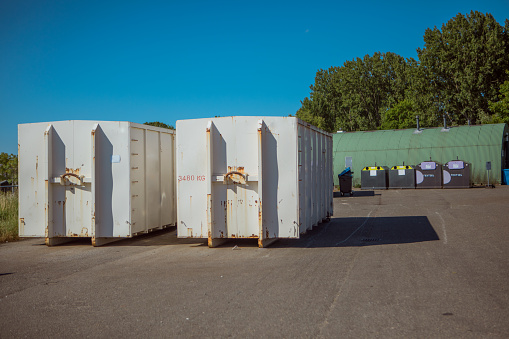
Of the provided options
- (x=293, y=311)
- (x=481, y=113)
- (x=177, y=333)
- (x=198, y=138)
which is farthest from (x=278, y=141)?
(x=481, y=113)

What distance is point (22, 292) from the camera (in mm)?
5805

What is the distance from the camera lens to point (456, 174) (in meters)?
27.2

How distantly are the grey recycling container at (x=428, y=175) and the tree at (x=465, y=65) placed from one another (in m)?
23.6

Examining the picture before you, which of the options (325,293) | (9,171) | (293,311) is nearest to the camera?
(293,311)

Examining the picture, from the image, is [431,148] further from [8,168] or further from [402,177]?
[8,168]

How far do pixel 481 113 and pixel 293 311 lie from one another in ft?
161

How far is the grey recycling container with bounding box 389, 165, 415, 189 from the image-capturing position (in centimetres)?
2817

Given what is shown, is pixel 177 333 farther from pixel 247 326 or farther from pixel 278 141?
pixel 278 141

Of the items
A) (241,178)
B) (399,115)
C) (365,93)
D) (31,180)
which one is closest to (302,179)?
(241,178)

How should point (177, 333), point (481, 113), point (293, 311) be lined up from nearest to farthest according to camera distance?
1. point (177, 333)
2. point (293, 311)
3. point (481, 113)

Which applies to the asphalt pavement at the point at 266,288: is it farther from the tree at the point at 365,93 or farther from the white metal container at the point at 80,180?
the tree at the point at 365,93

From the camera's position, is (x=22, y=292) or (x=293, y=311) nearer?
(x=293, y=311)

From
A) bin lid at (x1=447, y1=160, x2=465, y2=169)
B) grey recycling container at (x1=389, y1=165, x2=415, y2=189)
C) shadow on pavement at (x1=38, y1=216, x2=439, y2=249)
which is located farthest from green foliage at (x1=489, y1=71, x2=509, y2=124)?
shadow on pavement at (x1=38, y1=216, x2=439, y2=249)

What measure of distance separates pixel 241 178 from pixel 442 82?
163ft
